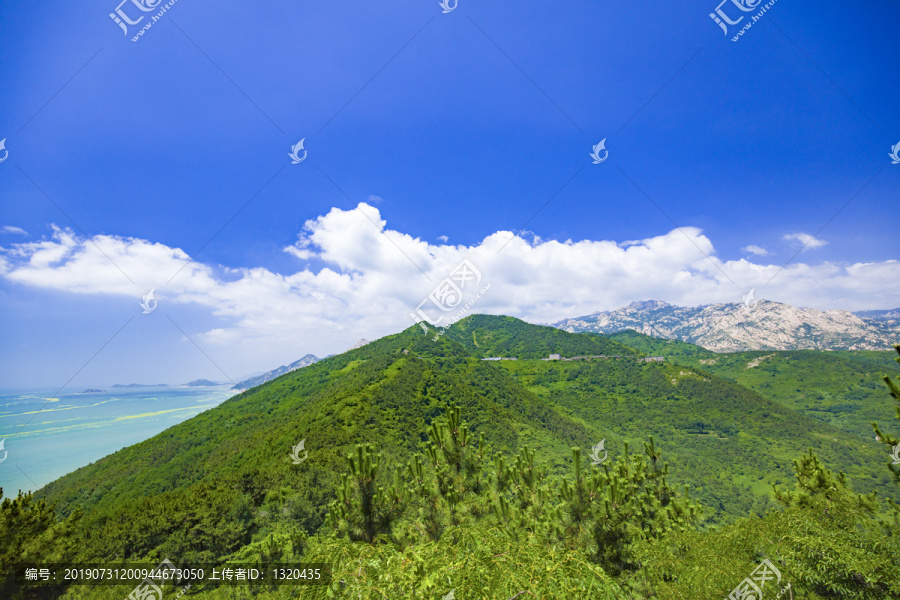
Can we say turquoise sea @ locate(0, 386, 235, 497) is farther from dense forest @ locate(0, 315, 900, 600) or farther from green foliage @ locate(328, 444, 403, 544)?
green foliage @ locate(328, 444, 403, 544)

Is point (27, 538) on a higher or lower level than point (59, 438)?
lower

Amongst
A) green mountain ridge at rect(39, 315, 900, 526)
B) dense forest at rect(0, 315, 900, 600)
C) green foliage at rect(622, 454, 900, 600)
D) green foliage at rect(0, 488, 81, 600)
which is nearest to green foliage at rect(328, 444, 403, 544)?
dense forest at rect(0, 315, 900, 600)

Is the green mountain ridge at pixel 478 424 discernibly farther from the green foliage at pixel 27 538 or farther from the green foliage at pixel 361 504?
the green foliage at pixel 27 538

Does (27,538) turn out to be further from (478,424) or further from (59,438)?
(59,438)

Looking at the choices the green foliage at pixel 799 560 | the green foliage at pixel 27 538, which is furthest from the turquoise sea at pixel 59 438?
the green foliage at pixel 799 560

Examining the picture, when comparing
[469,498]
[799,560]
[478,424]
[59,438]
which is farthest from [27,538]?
[59,438]

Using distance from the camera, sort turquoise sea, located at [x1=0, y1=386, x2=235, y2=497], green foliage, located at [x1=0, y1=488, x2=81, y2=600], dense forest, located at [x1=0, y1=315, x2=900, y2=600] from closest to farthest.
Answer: dense forest, located at [x1=0, y1=315, x2=900, y2=600] → green foliage, located at [x1=0, y1=488, x2=81, y2=600] → turquoise sea, located at [x1=0, y1=386, x2=235, y2=497]

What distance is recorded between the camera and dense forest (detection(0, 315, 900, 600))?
12.2 feet

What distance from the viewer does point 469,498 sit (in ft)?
27.5

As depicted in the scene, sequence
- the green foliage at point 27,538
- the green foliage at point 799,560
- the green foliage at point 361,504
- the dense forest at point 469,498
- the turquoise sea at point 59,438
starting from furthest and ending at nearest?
the turquoise sea at point 59,438
the green foliage at point 27,538
the green foliage at point 361,504
the green foliage at point 799,560
the dense forest at point 469,498

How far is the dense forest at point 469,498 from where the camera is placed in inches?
147

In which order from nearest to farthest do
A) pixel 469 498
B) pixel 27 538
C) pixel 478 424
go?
pixel 469 498 → pixel 27 538 → pixel 478 424

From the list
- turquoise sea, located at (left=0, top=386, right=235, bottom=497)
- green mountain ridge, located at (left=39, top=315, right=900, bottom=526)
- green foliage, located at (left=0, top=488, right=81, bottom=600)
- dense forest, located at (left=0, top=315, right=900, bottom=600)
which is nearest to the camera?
dense forest, located at (left=0, top=315, right=900, bottom=600)

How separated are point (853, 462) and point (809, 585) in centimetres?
13160
